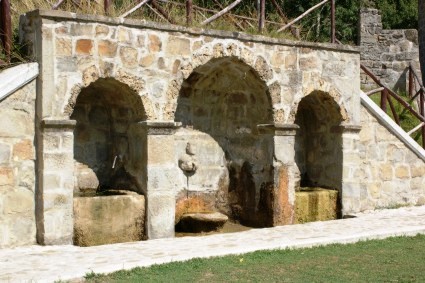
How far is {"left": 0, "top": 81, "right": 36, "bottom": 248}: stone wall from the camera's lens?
7648 millimetres

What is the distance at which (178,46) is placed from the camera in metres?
8.90

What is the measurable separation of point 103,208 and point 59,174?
80 centimetres

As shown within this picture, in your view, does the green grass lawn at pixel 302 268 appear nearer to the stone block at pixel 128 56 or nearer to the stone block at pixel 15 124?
the stone block at pixel 15 124

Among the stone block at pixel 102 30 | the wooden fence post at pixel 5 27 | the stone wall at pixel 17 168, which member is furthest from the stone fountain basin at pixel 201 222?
the wooden fence post at pixel 5 27

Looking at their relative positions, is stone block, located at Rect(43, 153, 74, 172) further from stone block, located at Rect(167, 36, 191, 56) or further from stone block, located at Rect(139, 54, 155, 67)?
stone block, located at Rect(167, 36, 191, 56)

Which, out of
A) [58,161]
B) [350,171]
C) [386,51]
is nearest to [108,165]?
[58,161]

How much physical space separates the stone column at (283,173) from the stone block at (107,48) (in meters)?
2.73

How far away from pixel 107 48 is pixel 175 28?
1.00 metres

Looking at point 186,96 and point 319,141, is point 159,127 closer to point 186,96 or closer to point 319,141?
point 186,96

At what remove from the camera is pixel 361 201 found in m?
11.1

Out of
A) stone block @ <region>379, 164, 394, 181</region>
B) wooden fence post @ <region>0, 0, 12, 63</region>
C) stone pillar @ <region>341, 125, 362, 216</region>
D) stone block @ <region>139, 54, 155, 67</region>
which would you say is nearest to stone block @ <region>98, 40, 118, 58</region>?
stone block @ <region>139, 54, 155, 67</region>

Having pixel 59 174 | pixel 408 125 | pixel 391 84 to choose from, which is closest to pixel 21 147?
pixel 59 174

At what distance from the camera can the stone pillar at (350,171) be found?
10.8 m

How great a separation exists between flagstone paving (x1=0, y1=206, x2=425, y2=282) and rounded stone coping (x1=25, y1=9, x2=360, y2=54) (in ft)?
8.49
